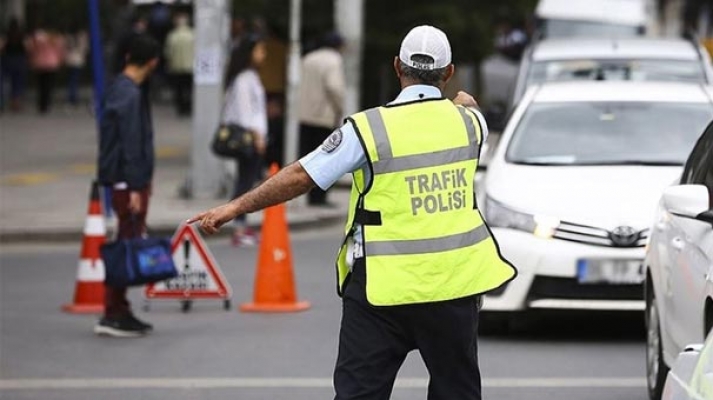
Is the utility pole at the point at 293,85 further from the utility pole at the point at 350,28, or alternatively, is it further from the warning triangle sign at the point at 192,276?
the warning triangle sign at the point at 192,276

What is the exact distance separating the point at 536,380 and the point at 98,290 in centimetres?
437

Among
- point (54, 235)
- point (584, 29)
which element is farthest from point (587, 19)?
point (54, 235)

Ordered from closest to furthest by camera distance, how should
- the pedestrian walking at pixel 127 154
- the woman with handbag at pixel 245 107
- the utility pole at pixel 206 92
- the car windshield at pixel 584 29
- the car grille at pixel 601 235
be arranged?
the car grille at pixel 601 235 → the pedestrian walking at pixel 127 154 → the woman with handbag at pixel 245 107 → the utility pole at pixel 206 92 → the car windshield at pixel 584 29

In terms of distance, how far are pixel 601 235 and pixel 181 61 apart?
85.8ft

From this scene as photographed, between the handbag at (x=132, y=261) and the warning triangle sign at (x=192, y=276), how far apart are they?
112cm

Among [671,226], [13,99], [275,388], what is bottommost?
[13,99]

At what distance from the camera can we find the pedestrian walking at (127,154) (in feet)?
39.1

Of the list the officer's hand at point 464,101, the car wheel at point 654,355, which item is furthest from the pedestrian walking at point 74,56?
the officer's hand at point 464,101

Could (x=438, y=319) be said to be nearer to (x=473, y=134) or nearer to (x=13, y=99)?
(x=473, y=134)

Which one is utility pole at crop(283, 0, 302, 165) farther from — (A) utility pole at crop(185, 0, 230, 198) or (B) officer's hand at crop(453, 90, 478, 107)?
(B) officer's hand at crop(453, 90, 478, 107)

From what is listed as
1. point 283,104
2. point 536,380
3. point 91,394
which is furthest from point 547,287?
point 283,104

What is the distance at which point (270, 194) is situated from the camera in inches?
260

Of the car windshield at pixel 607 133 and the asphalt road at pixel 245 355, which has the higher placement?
the car windshield at pixel 607 133

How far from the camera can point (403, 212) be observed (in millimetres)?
6531
